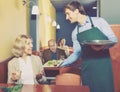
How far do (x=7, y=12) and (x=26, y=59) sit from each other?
923 mm

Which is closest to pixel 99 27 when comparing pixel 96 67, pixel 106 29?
pixel 106 29

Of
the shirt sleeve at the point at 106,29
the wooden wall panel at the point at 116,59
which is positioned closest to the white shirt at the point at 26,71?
the shirt sleeve at the point at 106,29

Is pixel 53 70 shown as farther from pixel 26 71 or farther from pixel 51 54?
pixel 26 71

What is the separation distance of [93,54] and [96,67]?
0.15 metres

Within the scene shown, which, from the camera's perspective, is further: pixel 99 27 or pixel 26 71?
pixel 26 71

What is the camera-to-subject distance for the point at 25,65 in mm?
3020

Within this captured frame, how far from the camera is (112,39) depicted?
2.74 m

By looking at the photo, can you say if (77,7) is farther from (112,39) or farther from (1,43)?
(1,43)

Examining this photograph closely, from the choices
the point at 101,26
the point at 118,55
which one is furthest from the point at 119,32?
the point at 101,26

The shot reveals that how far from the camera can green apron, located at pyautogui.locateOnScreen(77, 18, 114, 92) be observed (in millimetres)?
2832

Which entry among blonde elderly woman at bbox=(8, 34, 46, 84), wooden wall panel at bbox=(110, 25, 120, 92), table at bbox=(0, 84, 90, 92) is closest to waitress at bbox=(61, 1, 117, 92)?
blonde elderly woman at bbox=(8, 34, 46, 84)

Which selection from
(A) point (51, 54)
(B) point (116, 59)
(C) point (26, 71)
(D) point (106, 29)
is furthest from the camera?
(A) point (51, 54)

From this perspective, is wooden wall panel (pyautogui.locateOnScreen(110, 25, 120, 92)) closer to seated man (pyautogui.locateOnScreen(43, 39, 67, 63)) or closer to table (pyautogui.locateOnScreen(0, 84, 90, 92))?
table (pyautogui.locateOnScreen(0, 84, 90, 92))

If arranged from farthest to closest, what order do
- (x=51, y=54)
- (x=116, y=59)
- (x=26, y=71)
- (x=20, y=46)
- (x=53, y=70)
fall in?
(x=51, y=54)
(x=53, y=70)
(x=116, y=59)
(x=20, y=46)
(x=26, y=71)
